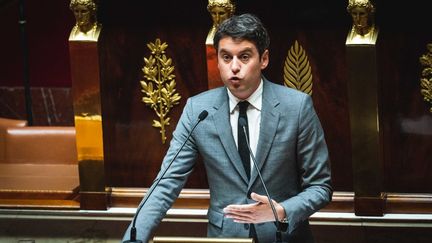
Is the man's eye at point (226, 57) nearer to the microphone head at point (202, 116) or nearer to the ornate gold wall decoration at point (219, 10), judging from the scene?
the microphone head at point (202, 116)

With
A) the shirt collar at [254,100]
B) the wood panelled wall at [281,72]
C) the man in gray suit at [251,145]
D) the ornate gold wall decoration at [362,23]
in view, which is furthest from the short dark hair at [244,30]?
the wood panelled wall at [281,72]

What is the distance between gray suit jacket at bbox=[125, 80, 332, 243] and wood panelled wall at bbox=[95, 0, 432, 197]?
35.5 inches

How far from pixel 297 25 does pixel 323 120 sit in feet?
1.18

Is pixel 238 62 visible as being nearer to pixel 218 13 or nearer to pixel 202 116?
pixel 202 116

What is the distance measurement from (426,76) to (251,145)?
1.08 meters

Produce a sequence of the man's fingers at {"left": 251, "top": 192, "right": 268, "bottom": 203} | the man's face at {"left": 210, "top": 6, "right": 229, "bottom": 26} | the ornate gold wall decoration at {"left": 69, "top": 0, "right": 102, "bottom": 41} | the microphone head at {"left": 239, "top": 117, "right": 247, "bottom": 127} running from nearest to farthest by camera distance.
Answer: the man's fingers at {"left": 251, "top": 192, "right": 268, "bottom": 203} → the microphone head at {"left": 239, "top": 117, "right": 247, "bottom": 127} → the man's face at {"left": 210, "top": 6, "right": 229, "bottom": 26} → the ornate gold wall decoration at {"left": 69, "top": 0, "right": 102, "bottom": 41}

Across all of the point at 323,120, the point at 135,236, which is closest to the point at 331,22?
the point at 323,120

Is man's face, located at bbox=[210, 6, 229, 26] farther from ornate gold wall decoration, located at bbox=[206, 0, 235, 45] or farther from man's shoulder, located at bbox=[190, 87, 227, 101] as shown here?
man's shoulder, located at bbox=[190, 87, 227, 101]

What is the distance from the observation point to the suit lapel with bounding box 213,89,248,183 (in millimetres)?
2592

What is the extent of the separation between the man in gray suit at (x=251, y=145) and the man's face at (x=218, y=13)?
0.81 meters

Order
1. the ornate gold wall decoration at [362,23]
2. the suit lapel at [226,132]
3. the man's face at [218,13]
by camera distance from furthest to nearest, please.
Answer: the man's face at [218,13], the ornate gold wall decoration at [362,23], the suit lapel at [226,132]

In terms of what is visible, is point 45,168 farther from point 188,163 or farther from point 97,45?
point 188,163

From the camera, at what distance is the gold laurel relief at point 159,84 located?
3639mm

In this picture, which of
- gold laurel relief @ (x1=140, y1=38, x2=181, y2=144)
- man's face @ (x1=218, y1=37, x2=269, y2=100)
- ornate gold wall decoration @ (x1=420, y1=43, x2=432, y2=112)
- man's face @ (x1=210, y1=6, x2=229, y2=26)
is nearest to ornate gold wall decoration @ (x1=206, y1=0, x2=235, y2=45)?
man's face @ (x1=210, y1=6, x2=229, y2=26)
